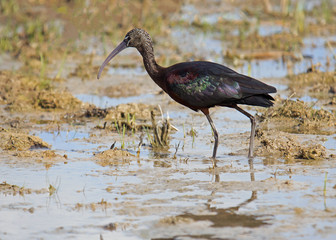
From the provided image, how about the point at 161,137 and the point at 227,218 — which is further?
the point at 161,137

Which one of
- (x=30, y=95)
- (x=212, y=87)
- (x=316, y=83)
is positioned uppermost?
(x=316, y=83)

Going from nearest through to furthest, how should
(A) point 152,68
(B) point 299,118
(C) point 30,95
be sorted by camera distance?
(A) point 152,68 → (B) point 299,118 → (C) point 30,95

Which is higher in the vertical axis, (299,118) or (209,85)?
(209,85)

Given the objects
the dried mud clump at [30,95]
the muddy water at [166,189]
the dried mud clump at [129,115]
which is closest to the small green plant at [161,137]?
the muddy water at [166,189]

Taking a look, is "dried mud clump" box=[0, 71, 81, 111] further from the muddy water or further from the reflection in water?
the reflection in water

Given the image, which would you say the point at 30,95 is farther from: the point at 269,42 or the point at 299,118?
the point at 269,42

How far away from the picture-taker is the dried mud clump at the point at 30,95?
10172mm

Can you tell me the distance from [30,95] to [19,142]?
289 centimetres

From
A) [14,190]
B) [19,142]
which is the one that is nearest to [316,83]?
[19,142]

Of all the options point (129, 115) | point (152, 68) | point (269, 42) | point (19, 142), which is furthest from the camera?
point (269, 42)

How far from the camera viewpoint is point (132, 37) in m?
7.80

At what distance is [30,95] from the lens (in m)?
10.6

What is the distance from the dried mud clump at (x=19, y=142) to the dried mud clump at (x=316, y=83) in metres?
4.62

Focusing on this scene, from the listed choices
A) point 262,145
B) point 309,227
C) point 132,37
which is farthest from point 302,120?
point 309,227
